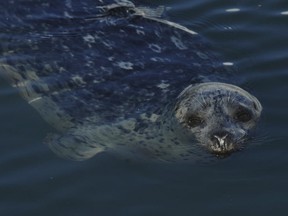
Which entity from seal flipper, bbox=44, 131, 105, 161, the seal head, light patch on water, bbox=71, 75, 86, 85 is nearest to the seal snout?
the seal head

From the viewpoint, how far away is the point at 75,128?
6734mm

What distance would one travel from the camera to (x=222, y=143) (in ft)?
20.1

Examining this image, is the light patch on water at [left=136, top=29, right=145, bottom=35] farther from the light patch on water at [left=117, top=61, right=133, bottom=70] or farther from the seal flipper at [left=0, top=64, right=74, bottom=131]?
the seal flipper at [left=0, top=64, right=74, bottom=131]

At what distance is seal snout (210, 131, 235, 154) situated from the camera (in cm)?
615

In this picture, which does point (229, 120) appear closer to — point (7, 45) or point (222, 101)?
point (222, 101)

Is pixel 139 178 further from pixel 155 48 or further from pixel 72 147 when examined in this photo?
pixel 155 48

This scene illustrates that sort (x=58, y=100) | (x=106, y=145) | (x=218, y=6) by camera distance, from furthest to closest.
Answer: (x=218, y=6) → (x=58, y=100) → (x=106, y=145)

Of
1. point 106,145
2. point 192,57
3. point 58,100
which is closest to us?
point 106,145

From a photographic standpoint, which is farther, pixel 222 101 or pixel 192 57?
Answer: pixel 192 57

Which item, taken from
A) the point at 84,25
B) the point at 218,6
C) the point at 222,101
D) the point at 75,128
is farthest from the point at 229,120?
the point at 218,6

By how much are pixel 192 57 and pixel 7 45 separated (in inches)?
74.8

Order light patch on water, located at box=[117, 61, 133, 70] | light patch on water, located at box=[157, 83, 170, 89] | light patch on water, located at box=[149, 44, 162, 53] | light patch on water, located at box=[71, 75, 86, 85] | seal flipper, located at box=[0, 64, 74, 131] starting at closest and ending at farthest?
seal flipper, located at box=[0, 64, 74, 131] < light patch on water, located at box=[157, 83, 170, 89] < light patch on water, located at box=[71, 75, 86, 85] < light patch on water, located at box=[117, 61, 133, 70] < light patch on water, located at box=[149, 44, 162, 53]

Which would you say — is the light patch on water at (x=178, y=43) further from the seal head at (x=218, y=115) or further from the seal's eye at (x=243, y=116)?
the seal's eye at (x=243, y=116)

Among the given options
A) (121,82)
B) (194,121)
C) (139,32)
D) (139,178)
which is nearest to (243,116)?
(194,121)
